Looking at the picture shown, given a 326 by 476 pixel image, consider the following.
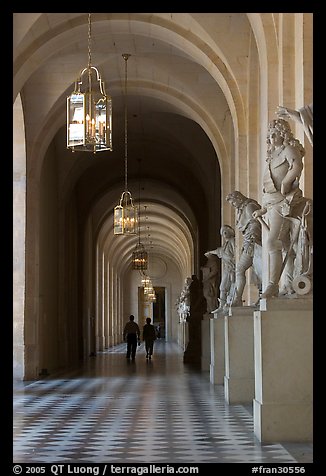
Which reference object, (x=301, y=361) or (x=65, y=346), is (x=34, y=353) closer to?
(x=65, y=346)

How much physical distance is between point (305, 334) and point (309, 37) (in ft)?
13.1

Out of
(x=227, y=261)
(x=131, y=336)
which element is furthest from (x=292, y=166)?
(x=131, y=336)

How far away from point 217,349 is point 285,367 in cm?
714

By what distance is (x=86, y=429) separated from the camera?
9383 mm

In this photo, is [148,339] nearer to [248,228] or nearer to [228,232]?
[228,232]

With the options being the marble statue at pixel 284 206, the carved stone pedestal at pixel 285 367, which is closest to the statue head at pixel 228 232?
the marble statue at pixel 284 206

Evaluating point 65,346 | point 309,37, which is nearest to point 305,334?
point 309,37

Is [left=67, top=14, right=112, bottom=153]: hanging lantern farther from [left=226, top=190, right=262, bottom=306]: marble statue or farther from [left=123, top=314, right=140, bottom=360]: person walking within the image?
[left=123, top=314, right=140, bottom=360]: person walking

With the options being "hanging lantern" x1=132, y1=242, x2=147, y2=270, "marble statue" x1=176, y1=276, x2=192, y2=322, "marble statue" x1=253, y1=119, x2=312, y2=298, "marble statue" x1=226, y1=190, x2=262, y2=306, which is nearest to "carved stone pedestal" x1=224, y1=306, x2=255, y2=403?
"marble statue" x1=226, y1=190, x2=262, y2=306

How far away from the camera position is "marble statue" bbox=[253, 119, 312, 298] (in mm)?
8242

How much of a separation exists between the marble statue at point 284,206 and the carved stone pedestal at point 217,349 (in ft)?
20.2

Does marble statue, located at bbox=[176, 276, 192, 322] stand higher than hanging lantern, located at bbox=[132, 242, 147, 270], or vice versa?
hanging lantern, located at bbox=[132, 242, 147, 270]

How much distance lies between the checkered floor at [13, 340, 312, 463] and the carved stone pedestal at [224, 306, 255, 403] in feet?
1.07

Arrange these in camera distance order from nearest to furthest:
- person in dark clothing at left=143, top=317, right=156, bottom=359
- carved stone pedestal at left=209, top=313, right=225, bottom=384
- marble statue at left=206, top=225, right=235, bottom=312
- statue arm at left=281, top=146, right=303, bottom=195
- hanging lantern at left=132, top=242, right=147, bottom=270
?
statue arm at left=281, top=146, right=303, bottom=195 < carved stone pedestal at left=209, top=313, right=225, bottom=384 < marble statue at left=206, top=225, right=235, bottom=312 < person in dark clothing at left=143, top=317, right=156, bottom=359 < hanging lantern at left=132, top=242, right=147, bottom=270
